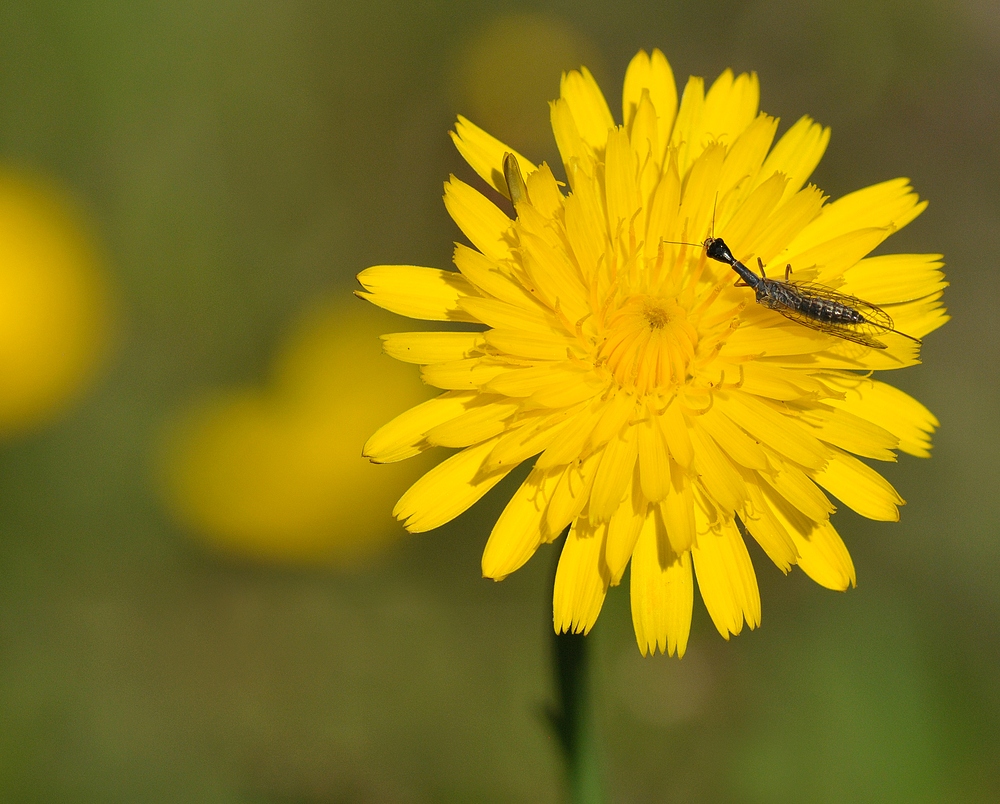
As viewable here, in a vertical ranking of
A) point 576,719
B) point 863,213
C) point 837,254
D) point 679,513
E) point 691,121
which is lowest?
A: point 576,719

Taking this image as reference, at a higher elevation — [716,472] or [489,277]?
[489,277]

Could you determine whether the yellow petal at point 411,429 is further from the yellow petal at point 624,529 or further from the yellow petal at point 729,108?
the yellow petal at point 729,108

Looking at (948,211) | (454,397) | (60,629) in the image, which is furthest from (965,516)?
(60,629)

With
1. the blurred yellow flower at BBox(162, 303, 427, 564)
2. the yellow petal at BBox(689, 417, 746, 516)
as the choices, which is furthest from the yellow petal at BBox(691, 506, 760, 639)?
the blurred yellow flower at BBox(162, 303, 427, 564)

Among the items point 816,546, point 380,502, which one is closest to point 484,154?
point 816,546

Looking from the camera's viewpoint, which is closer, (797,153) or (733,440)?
(733,440)

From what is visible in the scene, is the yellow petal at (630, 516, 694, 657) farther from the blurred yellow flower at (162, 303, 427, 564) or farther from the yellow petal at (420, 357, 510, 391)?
the blurred yellow flower at (162, 303, 427, 564)

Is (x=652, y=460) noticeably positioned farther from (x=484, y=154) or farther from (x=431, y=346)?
(x=484, y=154)
